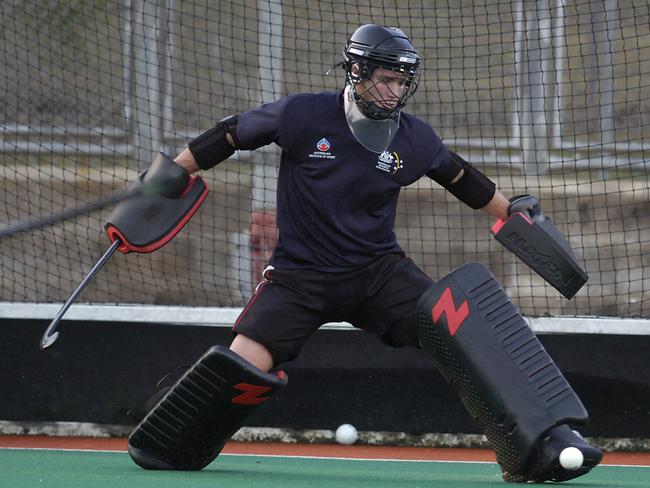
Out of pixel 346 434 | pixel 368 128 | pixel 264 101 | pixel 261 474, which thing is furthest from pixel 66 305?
pixel 264 101

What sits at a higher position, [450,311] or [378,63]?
[378,63]

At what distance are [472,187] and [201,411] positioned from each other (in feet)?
4.36

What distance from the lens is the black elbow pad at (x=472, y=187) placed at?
4.84 metres

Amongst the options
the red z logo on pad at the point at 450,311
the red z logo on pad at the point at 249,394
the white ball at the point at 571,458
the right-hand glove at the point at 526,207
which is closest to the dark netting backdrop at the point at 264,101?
the right-hand glove at the point at 526,207

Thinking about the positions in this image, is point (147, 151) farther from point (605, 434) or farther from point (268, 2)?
point (605, 434)

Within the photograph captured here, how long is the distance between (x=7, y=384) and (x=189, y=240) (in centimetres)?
187

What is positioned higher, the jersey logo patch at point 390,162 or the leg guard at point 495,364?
the jersey logo patch at point 390,162

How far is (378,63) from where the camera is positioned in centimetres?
456

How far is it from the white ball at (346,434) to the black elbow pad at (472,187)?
1859 mm

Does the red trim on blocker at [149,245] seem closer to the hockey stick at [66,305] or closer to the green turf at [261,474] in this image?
the hockey stick at [66,305]

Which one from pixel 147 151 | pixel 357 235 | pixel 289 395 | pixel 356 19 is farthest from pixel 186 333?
pixel 356 19

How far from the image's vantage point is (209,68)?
26.1ft

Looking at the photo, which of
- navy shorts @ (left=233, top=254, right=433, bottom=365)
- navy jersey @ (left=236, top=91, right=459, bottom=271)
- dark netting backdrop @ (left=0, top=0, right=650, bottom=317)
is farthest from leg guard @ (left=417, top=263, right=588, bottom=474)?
dark netting backdrop @ (left=0, top=0, right=650, bottom=317)

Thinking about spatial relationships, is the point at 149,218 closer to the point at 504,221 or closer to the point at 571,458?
the point at 504,221
